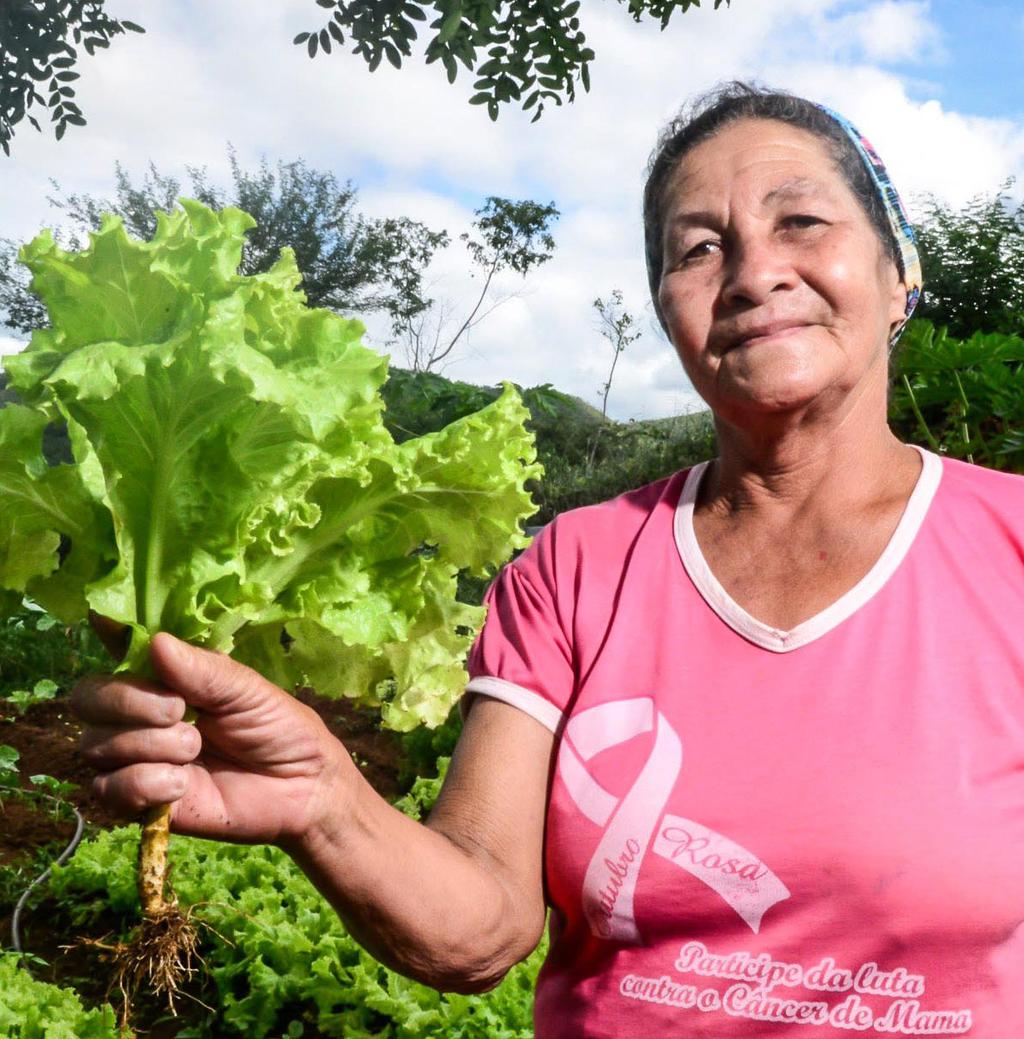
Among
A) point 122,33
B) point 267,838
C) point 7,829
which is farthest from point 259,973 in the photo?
point 122,33

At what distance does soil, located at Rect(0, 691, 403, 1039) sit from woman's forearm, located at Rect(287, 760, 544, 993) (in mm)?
1893

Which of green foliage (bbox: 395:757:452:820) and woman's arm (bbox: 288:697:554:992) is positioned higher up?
green foliage (bbox: 395:757:452:820)

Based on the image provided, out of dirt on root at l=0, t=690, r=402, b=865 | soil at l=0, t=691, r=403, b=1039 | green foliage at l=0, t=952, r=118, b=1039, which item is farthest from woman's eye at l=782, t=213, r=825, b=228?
dirt on root at l=0, t=690, r=402, b=865

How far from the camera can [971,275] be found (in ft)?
33.5

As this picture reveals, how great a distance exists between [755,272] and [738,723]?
0.87 meters

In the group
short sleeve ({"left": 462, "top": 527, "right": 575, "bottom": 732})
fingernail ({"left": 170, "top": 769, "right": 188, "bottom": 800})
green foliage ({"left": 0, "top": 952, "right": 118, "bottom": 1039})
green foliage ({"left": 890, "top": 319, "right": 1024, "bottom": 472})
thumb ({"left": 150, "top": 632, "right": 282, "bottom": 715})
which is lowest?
green foliage ({"left": 0, "top": 952, "right": 118, "bottom": 1039})

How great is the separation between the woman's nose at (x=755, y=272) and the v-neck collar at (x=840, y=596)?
47 centimetres

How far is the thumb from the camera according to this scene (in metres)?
1.58

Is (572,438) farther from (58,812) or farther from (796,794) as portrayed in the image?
(796,794)

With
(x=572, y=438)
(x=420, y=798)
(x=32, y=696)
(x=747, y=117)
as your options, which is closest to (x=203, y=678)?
(x=747, y=117)

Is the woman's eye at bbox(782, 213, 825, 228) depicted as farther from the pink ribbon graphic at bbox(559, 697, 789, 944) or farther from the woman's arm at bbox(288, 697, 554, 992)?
the woman's arm at bbox(288, 697, 554, 992)

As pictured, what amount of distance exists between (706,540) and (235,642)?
0.97m

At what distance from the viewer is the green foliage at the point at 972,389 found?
514 centimetres

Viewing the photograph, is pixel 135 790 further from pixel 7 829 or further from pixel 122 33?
pixel 122 33
